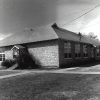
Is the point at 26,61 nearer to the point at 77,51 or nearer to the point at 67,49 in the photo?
the point at 67,49

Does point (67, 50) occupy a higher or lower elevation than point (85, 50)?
lower

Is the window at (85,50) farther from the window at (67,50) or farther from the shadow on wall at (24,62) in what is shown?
the shadow on wall at (24,62)

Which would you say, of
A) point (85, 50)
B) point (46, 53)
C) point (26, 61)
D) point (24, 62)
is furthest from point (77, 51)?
point (24, 62)

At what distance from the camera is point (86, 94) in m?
6.96

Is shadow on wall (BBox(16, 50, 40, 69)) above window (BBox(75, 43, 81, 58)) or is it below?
below

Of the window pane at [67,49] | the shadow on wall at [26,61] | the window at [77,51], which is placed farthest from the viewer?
the window at [77,51]

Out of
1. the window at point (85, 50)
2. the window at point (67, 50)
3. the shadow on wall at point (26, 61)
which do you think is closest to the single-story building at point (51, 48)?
the window at point (67, 50)

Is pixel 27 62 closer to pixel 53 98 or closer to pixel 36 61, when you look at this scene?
pixel 36 61

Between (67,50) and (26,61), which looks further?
(67,50)

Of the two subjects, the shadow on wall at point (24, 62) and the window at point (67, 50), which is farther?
the window at point (67, 50)

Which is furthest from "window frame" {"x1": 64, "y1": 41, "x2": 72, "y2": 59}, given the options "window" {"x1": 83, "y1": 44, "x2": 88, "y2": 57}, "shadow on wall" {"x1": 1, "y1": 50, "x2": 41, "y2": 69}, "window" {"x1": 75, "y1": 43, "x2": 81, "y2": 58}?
"window" {"x1": 83, "y1": 44, "x2": 88, "y2": 57}

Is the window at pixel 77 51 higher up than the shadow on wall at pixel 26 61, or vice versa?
the window at pixel 77 51

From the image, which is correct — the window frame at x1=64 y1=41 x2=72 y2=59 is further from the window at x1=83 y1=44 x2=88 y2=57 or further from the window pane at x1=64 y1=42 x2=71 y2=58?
the window at x1=83 y1=44 x2=88 y2=57

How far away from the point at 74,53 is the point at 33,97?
1916 cm
